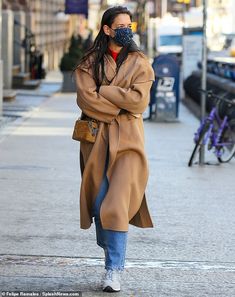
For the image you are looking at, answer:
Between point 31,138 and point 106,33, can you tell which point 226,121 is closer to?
point 31,138

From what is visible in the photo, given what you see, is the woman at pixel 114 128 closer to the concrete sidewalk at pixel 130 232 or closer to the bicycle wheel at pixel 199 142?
the concrete sidewalk at pixel 130 232

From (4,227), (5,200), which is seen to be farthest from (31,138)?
(4,227)

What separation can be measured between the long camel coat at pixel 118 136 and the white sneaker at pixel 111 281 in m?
0.30

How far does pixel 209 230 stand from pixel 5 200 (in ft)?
7.44

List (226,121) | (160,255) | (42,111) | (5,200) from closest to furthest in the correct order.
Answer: (160,255) < (5,200) < (226,121) < (42,111)

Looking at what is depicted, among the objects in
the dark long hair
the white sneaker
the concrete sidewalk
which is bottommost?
the concrete sidewalk

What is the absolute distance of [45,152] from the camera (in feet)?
48.5

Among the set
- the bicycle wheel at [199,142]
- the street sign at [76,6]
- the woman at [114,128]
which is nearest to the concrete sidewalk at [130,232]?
the bicycle wheel at [199,142]

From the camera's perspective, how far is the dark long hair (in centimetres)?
648

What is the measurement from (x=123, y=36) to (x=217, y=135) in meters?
8.00

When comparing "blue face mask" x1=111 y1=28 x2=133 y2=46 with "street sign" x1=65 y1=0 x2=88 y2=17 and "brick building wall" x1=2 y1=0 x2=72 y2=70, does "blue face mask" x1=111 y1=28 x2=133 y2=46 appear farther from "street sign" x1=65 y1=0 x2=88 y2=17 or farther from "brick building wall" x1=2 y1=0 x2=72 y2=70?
"street sign" x1=65 y1=0 x2=88 y2=17

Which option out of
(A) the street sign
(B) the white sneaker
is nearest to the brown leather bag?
(B) the white sneaker

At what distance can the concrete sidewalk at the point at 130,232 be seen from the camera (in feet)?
22.8

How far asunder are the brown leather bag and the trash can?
49.5 feet
